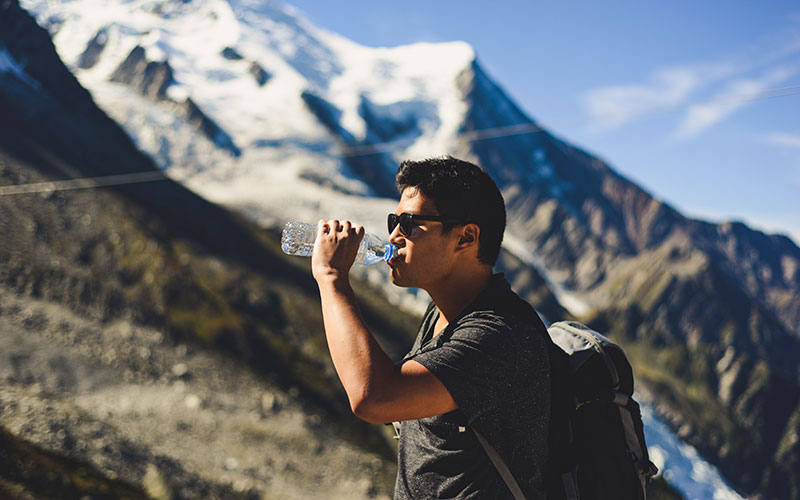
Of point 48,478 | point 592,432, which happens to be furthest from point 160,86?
point 592,432

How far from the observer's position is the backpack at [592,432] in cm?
233

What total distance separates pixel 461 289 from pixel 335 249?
1.99 ft

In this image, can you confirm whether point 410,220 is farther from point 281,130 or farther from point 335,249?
point 281,130

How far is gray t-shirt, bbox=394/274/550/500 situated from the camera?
202cm

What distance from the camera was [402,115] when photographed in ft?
645

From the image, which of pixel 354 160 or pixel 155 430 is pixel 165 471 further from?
pixel 354 160

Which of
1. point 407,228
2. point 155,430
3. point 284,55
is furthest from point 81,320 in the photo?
point 284,55

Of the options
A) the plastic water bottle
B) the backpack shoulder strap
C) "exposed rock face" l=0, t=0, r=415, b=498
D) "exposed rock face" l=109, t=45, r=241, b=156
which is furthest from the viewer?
"exposed rock face" l=109, t=45, r=241, b=156

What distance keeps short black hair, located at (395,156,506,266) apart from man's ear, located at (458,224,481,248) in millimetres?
22

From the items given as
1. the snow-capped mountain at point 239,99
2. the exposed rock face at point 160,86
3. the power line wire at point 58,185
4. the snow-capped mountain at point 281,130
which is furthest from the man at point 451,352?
the exposed rock face at point 160,86

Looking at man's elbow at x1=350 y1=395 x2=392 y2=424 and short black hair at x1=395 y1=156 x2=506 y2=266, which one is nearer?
man's elbow at x1=350 y1=395 x2=392 y2=424

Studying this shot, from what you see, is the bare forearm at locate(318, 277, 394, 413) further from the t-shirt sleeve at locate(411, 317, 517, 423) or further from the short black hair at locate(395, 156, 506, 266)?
the short black hair at locate(395, 156, 506, 266)

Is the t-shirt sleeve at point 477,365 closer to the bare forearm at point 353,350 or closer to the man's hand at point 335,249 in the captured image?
the bare forearm at point 353,350

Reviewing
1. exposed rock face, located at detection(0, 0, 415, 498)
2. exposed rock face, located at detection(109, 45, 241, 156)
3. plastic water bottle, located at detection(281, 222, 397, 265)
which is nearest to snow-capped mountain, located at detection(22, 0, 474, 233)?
exposed rock face, located at detection(109, 45, 241, 156)
